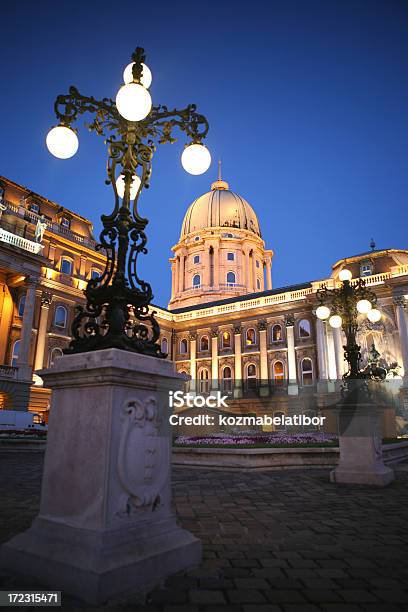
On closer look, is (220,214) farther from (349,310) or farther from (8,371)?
(349,310)

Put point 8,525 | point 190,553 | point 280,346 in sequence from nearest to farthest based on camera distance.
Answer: point 190,553
point 8,525
point 280,346

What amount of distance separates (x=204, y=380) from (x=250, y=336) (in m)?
7.58

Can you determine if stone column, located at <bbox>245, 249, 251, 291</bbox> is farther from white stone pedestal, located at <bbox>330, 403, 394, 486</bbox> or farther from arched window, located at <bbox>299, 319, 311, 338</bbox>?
white stone pedestal, located at <bbox>330, 403, 394, 486</bbox>

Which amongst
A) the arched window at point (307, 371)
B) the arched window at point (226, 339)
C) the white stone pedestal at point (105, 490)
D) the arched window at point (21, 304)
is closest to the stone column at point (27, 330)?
the arched window at point (21, 304)

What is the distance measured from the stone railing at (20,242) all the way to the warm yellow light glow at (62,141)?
2864 cm

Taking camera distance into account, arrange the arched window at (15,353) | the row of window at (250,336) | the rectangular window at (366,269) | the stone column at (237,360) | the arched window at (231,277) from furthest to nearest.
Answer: the arched window at (231,277)
the stone column at (237,360)
the row of window at (250,336)
the rectangular window at (366,269)
the arched window at (15,353)

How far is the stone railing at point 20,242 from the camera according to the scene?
31469mm

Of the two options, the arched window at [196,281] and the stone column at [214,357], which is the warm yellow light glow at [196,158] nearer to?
the stone column at [214,357]

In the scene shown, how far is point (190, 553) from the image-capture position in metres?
3.48

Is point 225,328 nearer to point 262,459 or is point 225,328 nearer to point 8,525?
point 262,459

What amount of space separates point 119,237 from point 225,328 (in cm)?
4375

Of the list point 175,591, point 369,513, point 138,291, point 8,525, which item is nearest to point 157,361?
point 138,291

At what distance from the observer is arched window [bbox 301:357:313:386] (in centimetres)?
4047

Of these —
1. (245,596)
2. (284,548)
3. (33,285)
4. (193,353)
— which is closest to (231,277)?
(193,353)
